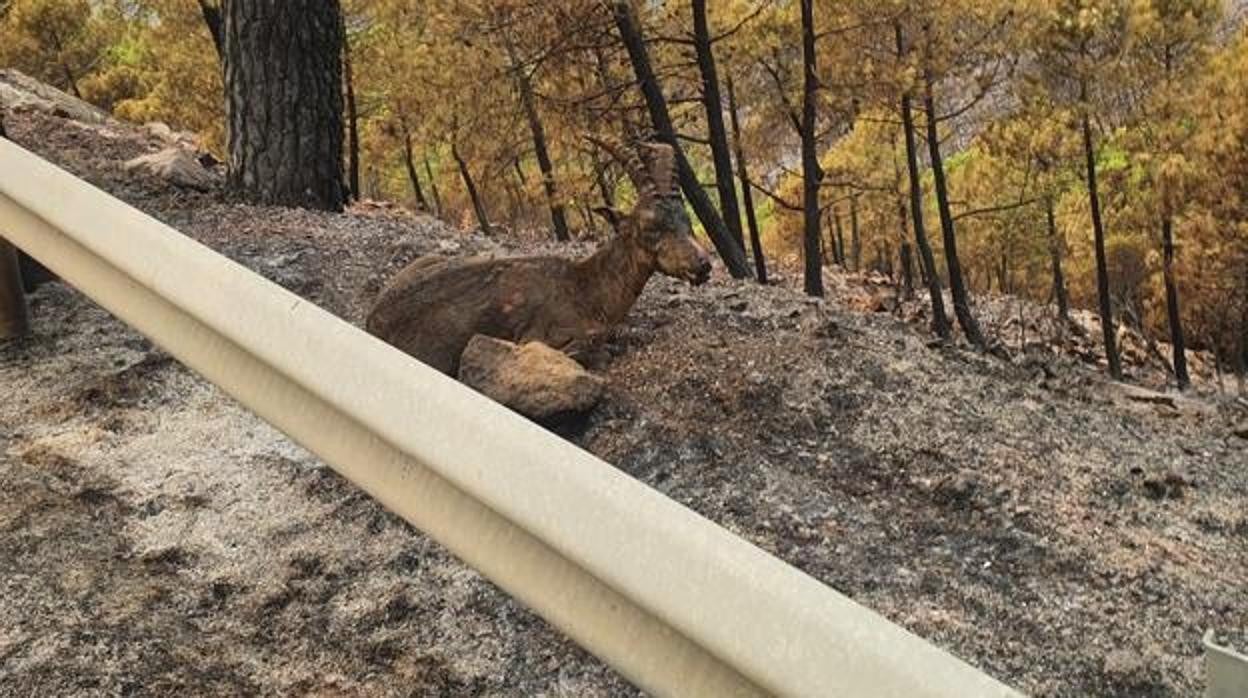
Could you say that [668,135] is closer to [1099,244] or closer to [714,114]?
[714,114]

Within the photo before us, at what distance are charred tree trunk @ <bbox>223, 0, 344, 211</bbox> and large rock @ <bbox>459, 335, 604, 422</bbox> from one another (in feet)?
10.1

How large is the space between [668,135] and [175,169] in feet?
16.0

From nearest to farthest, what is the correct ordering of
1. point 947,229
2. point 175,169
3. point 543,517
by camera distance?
point 543,517
point 175,169
point 947,229

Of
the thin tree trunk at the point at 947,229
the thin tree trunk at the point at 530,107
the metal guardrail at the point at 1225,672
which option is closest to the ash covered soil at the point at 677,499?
the metal guardrail at the point at 1225,672

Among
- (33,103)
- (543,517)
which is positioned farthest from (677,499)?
(33,103)

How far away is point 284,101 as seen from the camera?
6.06 m

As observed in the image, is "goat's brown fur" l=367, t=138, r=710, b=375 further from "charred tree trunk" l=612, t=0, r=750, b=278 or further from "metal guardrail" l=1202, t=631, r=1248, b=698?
"charred tree trunk" l=612, t=0, r=750, b=278

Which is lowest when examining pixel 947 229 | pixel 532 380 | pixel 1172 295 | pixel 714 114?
pixel 1172 295

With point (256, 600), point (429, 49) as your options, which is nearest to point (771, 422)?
point (256, 600)

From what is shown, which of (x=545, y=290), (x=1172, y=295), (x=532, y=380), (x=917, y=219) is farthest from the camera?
(x=1172, y=295)

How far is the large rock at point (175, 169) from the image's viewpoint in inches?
250

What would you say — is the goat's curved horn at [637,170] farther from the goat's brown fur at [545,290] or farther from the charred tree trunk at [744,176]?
the charred tree trunk at [744,176]

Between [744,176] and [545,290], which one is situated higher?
[545,290]

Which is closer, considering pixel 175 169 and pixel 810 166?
pixel 175 169
